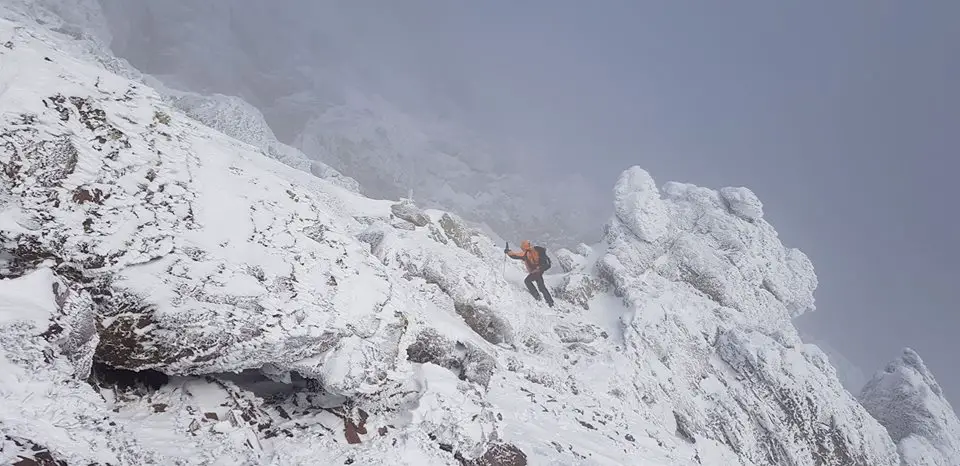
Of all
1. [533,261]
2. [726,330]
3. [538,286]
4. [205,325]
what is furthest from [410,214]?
[726,330]

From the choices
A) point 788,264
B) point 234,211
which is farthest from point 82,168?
point 788,264

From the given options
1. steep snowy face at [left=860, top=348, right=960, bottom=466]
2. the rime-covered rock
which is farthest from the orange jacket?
steep snowy face at [left=860, top=348, right=960, bottom=466]

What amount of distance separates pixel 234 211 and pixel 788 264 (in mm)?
33854

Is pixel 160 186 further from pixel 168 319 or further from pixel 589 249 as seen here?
pixel 589 249

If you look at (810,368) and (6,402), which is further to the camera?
(810,368)

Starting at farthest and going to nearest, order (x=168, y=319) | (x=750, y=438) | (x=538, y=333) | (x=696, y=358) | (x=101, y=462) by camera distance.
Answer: (x=696, y=358)
(x=750, y=438)
(x=538, y=333)
(x=168, y=319)
(x=101, y=462)

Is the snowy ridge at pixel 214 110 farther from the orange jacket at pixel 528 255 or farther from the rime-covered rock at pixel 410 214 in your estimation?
the orange jacket at pixel 528 255

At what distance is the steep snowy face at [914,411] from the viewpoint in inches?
1012

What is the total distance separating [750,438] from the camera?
21562mm

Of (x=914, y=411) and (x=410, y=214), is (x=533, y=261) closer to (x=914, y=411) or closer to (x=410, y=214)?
(x=410, y=214)

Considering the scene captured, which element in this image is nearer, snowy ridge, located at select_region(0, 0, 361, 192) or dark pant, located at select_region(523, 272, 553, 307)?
dark pant, located at select_region(523, 272, 553, 307)

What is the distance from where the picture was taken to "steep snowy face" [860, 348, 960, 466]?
25.7m

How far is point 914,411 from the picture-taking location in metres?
27.8

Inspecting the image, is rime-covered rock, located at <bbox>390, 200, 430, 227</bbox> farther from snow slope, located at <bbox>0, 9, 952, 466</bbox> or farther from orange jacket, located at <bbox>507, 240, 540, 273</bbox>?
orange jacket, located at <bbox>507, 240, 540, 273</bbox>
